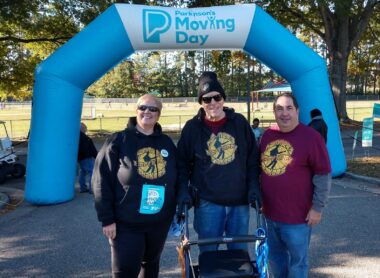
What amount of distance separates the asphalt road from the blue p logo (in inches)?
129

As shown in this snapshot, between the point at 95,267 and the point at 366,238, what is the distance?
3280 millimetres

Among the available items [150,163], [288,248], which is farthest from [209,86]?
[288,248]

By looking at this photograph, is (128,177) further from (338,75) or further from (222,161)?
(338,75)

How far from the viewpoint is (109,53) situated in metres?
6.77

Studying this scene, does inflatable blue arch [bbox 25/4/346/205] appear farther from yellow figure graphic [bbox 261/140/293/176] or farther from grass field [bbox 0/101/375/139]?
grass field [bbox 0/101/375/139]

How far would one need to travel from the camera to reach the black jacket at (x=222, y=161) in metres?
2.73

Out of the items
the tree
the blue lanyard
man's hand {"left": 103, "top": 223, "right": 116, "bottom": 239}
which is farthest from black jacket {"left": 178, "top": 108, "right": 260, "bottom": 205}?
the tree

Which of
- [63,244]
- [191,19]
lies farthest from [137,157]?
[191,19]

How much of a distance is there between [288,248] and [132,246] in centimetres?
117

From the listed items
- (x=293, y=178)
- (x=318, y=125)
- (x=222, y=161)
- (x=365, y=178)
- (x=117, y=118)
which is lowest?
(x=365, y=178)

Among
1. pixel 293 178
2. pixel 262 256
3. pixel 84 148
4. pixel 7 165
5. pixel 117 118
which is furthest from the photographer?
pixel 117 118

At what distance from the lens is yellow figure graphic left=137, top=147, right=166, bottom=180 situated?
2.63 metres

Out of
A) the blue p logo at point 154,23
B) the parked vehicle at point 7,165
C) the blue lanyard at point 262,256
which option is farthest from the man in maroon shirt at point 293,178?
the parked vehicle at point 7,165

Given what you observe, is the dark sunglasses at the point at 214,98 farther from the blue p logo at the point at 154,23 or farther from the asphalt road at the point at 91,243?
the blue p logo at the point at 154,23
